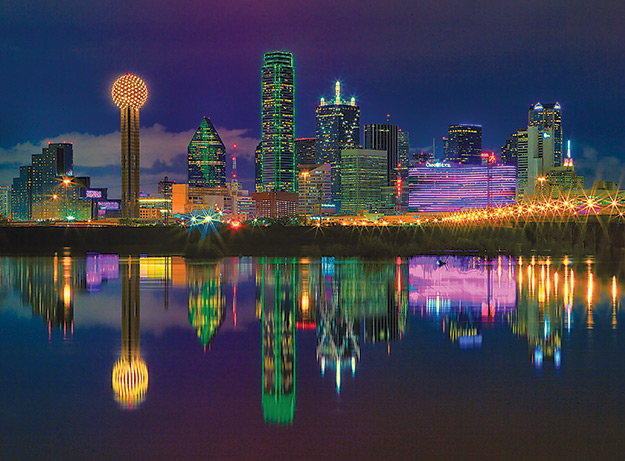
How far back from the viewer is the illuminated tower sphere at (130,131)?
17175 centimetres

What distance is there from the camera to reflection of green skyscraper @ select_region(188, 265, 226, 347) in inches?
813

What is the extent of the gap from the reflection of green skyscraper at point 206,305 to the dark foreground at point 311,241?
856 inches

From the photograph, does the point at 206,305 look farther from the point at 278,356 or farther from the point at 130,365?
the point at 130,365

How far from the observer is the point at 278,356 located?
1678 cm

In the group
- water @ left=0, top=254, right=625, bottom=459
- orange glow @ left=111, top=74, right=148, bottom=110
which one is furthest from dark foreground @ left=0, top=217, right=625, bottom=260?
orange glow @ left=111, top=74, right=148, bottom=110

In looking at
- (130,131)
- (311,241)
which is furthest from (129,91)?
(311,241)

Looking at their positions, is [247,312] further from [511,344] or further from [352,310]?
[511,344]

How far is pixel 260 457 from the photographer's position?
32.8ft

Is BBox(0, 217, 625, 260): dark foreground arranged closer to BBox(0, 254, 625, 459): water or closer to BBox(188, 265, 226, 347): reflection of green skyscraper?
BBox(188, 265, 226, 347): reflection of green skyscraper

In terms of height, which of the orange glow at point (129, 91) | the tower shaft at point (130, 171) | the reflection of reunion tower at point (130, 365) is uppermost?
the orange glow at point (129, 91)

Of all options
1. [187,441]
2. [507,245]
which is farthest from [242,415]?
[507,245]

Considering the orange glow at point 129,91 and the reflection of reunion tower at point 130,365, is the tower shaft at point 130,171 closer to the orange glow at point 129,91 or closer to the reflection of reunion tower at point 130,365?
the orange glow at point 129,91

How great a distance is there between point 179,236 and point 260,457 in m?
79.7

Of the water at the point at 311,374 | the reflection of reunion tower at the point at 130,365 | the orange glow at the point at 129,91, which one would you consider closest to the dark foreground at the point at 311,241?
the reflection of reunion tower at the point at 130,365
